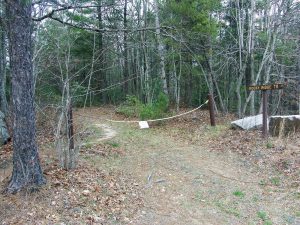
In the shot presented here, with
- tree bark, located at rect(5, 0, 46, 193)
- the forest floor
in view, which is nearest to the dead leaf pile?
the forest floor

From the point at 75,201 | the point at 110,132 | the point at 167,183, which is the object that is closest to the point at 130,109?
the point at 110,132

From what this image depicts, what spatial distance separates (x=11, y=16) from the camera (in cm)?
431

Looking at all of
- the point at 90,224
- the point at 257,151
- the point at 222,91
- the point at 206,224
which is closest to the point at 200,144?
the point at 257,151

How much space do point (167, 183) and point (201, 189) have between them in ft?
2.17

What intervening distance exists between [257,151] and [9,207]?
18.8 feet

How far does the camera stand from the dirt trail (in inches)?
186

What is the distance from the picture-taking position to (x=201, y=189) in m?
5.73

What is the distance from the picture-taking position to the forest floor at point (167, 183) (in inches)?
174

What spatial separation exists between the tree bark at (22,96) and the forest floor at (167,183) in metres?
0.32

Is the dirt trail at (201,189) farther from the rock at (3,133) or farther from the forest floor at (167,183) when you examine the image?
the rock at (3,133)

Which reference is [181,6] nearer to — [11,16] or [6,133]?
[6,133]

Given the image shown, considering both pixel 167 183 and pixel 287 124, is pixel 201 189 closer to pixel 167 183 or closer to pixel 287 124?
pixel 167 183

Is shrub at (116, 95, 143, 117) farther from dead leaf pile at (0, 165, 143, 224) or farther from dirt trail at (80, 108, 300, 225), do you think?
dead leaf pile at (0, 165, 143, 224)

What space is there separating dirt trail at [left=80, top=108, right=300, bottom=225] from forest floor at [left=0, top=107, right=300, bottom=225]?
2 cm
